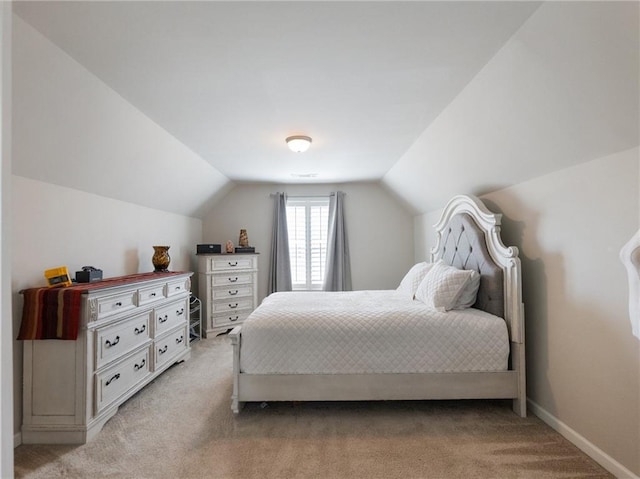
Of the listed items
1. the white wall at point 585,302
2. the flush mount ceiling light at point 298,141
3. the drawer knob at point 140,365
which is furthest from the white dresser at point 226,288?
the white wall at point 585,302

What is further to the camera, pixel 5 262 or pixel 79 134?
pixel 79 134

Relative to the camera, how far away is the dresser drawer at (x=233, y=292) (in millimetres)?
4262

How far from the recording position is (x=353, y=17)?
4.69 feet

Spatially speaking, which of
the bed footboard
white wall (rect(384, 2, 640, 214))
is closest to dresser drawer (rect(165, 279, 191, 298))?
the bed footboard

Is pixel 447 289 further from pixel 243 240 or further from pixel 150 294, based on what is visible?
pixel 243 240

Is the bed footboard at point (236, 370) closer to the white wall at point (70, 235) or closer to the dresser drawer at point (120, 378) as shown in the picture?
the dresser drawer at point (120, 378)

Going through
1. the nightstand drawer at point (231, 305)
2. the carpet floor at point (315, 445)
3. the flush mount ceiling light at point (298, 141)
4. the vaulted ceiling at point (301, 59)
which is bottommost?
the carpet floor at point (315, 445)

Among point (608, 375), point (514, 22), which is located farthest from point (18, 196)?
point (608, 375)

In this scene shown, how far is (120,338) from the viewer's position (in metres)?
2.20

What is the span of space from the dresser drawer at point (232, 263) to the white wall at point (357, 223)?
0.56m

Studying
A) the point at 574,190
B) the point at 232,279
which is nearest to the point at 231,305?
the point at 232,279

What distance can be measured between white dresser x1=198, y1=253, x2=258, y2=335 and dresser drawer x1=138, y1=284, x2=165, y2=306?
139cm

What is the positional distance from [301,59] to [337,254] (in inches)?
141

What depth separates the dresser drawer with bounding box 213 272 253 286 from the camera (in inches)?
168
